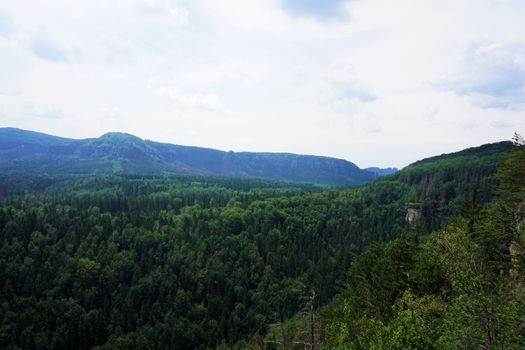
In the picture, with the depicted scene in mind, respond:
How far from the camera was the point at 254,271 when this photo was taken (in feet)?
407

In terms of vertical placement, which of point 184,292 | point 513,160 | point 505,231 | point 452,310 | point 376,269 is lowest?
point 184,292

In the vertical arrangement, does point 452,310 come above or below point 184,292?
above

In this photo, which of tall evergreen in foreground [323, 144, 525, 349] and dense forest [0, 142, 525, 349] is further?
dense forest [0, 142, 525, 349]

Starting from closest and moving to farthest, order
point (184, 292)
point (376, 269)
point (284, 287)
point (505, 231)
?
point (505, 231), point (376, 269), point (184, 292), point (284, 287)

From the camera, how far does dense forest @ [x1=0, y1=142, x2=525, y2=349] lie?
27.2 metres

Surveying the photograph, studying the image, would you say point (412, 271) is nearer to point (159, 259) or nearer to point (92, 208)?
point (159, 259)

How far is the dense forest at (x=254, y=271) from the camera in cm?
2719

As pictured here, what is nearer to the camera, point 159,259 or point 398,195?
point 159,259

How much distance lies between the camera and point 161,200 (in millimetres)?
199875

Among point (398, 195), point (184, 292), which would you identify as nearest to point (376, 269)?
point (184, 292)

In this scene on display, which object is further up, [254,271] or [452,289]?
[452,289]

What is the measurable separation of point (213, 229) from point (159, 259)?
29552mm

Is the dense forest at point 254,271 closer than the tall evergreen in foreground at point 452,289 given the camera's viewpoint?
No

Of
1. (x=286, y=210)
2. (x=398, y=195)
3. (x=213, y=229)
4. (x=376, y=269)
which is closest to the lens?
(x=376, y=269)
